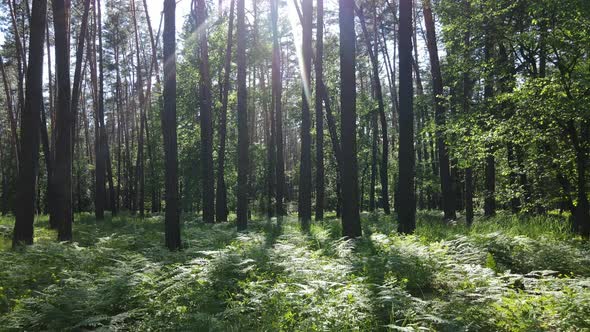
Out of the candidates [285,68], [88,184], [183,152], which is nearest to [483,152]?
[183,152]

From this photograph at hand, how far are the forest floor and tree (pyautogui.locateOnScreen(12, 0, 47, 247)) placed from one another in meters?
2.51

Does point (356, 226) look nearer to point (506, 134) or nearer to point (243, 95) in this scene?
point (506, 134)

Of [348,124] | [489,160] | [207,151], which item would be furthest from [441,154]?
[207,151]

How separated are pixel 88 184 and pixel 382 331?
149 ft

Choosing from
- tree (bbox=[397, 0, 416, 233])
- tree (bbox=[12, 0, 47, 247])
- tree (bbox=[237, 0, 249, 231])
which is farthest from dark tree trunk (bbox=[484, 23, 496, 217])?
tree (bbox=[12, 0, 47, 247])

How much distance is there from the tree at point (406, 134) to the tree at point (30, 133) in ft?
32.1

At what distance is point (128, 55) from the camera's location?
33875 millimetres

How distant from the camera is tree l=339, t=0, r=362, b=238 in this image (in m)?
9.63

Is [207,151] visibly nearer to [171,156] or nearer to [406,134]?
[171,156]

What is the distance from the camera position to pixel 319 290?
495 cm

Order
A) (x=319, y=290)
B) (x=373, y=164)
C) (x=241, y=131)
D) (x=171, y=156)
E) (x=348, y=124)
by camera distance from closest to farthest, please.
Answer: (x=319, y=290), (x=348, y=124), (x=171, y=156), (x=241, y=131), (x=373, y=164)

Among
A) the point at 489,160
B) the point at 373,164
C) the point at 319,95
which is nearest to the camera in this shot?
the point at 489,160

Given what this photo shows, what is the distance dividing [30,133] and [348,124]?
846 centimetres

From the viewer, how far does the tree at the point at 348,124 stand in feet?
31.6
